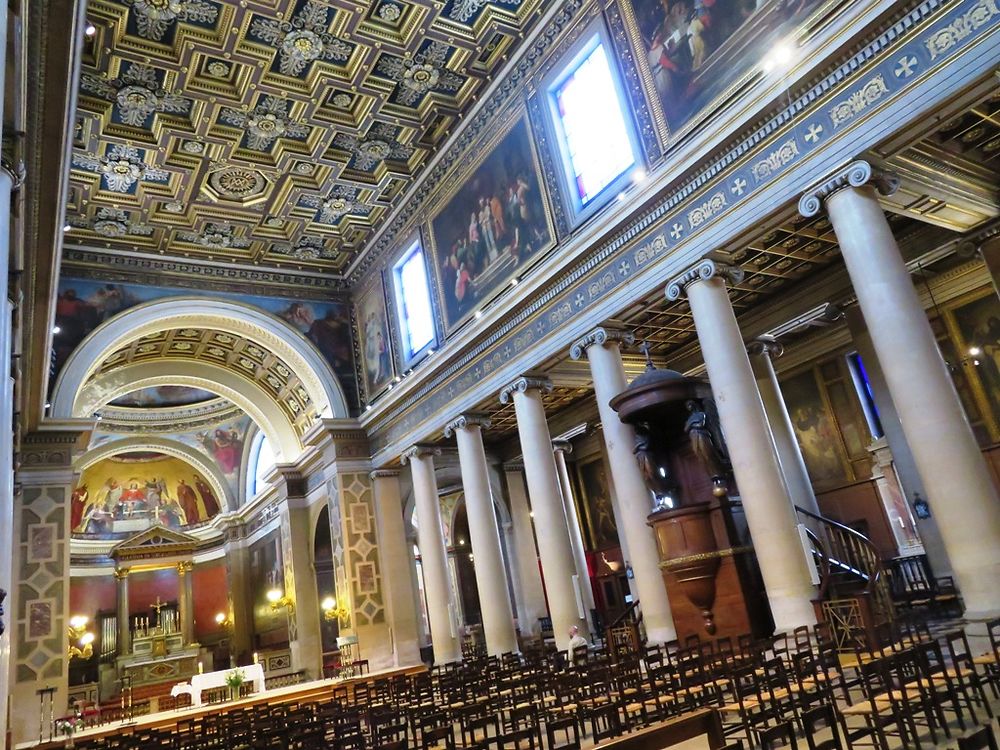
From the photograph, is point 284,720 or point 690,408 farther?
point 690,408

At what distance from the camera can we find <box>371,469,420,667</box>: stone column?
1995 centimetres

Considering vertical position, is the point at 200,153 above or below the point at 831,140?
above

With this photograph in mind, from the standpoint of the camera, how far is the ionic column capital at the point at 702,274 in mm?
10875

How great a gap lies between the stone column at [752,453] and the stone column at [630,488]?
2040mm

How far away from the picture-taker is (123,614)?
3017cm

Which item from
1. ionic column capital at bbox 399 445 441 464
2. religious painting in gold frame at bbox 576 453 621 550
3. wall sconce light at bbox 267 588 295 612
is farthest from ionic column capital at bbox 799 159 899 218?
wall sconce light at bbox 267 588 295 612

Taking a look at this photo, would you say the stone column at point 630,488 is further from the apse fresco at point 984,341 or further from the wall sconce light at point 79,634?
the wall sconce light at point 79,634

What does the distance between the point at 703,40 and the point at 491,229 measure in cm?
623

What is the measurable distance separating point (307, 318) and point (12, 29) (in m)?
15.8

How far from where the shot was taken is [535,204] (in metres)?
14.8

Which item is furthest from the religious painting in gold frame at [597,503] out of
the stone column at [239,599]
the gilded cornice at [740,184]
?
the stone column at [239,599]

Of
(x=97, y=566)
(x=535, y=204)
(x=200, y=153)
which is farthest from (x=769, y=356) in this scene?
(x=97, y=566)

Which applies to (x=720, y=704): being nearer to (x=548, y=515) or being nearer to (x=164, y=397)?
(x=548, y=515)

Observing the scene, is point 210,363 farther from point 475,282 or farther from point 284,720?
point 284,720
